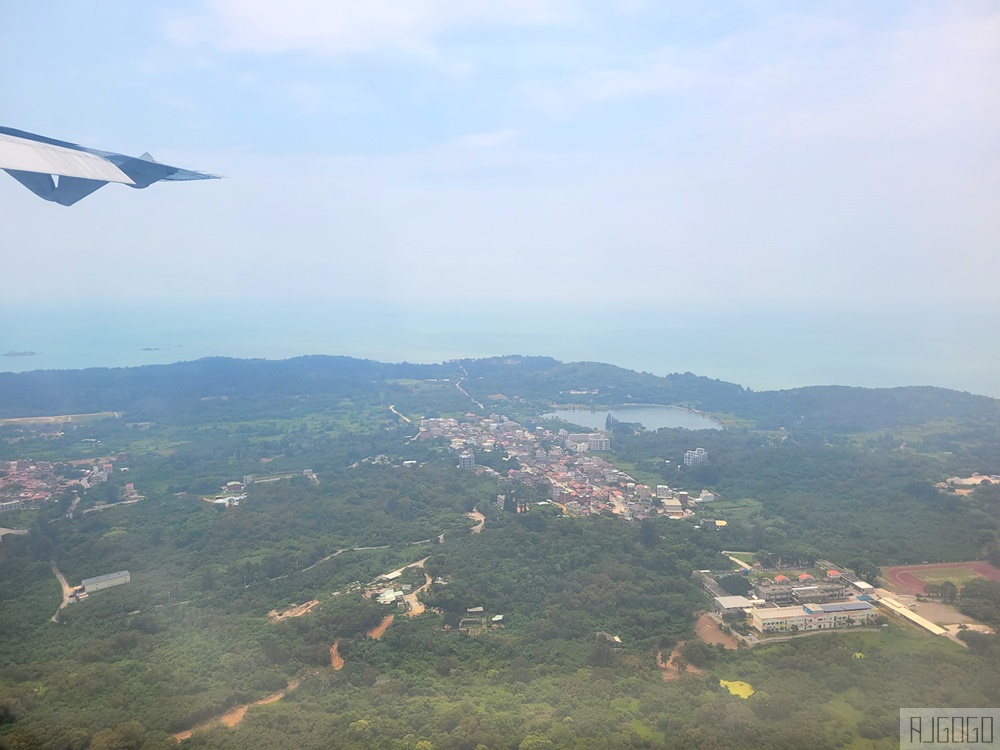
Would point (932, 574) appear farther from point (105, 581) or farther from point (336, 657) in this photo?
point (105, 581)

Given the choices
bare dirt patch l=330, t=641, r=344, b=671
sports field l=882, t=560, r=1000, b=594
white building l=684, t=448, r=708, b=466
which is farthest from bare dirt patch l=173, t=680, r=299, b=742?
white building l=684, t=448, r=708, b=466

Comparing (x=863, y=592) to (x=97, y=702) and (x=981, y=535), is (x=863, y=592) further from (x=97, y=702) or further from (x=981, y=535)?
(x=97, y=702)

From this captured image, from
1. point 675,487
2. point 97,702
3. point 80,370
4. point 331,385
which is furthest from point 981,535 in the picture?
point 80,370

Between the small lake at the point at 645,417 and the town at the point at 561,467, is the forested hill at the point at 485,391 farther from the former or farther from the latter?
the town at the point at 561,467

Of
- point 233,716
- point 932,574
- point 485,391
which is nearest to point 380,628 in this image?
point 233,716

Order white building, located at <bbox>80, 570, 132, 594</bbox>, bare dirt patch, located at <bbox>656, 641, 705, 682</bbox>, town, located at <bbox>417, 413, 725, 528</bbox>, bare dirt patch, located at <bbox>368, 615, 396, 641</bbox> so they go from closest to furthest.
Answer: bare dirt patch, located at <bbox>656, 641, 705, 682</bbox> → bare dirt patch, located at <bbox>368, 615, 396, 641</bbox> → white building, located at <bbox>80, 570, 132, 594</bbox> → town, located at <bbox>417, 413, 725, 528</bbox>

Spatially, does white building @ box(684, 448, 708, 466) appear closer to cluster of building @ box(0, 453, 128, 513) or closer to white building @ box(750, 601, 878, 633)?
white building @ box(750, 601, 878, 633)
